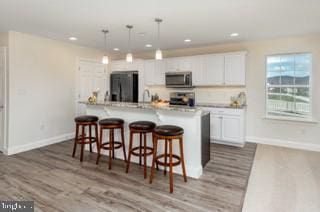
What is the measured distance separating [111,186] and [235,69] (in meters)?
3.65

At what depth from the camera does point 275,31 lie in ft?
12.6

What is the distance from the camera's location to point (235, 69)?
455cm

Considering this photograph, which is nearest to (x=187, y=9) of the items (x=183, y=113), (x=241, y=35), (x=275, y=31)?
(x=183, y=113)

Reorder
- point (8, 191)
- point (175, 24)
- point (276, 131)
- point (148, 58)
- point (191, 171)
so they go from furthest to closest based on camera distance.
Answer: point (148, 58)
point (276, 131)
point (175, 24)
point (191, 171)
point (8, 191)

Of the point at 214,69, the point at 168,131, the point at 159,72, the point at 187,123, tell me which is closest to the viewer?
the point at 168,131

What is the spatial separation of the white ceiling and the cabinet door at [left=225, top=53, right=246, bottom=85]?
42 centimetres

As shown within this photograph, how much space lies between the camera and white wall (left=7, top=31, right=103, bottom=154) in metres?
3.88

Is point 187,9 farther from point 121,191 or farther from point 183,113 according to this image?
point 121,191

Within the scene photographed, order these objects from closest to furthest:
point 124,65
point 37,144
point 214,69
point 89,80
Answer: point 37,144 < point 214,69 < point 89,80 < point 124,65

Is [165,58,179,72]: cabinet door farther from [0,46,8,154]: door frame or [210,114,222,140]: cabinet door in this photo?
[0,46,8,154]: door frame

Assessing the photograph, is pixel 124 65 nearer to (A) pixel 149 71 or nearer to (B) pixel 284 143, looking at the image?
(A) pixel 149 71

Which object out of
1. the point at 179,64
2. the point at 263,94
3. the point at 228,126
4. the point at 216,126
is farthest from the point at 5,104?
the point at 263,94

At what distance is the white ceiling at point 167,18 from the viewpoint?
8.54 ft

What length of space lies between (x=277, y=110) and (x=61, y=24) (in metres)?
4.88
